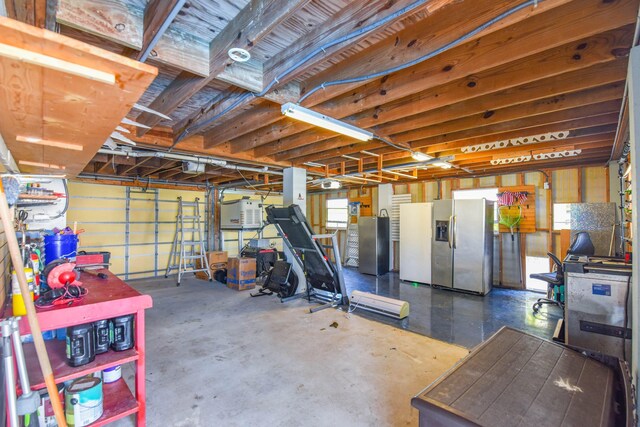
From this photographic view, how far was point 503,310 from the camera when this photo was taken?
4617 millimetres

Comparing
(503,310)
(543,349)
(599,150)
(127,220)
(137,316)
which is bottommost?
(503,310)

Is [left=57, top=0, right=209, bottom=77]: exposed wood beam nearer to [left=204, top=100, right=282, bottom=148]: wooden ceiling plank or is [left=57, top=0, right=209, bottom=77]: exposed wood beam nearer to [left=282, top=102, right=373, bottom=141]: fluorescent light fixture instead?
[left=282, top=102, right=373, bottom=141]: fluorescent light fixture

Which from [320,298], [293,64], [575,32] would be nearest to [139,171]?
[320,298]

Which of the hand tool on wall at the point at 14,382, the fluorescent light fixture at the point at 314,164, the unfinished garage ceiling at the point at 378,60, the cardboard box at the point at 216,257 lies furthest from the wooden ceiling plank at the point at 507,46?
the cardboard box at the point at 216,257

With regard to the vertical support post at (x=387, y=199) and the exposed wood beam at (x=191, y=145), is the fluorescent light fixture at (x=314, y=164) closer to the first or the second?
the exposed wood beam at (x=191, y=145)

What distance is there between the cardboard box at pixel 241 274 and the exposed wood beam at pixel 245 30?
3.99 metres

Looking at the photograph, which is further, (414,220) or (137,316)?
(414,220)

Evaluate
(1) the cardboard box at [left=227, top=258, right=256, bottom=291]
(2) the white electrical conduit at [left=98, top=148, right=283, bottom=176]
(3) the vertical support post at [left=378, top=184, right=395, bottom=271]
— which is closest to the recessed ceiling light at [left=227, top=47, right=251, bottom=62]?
(2) the white electrical conduit at [left=98, top=148, right=283, bottom=176]

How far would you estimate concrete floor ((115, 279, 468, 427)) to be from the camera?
2.16 m

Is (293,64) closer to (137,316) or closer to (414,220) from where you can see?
(137,316)

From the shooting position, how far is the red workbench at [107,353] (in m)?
1.61

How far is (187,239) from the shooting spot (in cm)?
788

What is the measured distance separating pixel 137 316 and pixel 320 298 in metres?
3.42

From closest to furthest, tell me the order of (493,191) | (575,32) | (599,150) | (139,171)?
1. (575,32)
2. (599,150)
3. (493,191)
4. (139,171)
